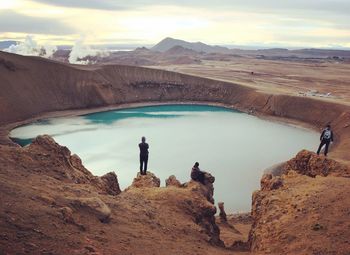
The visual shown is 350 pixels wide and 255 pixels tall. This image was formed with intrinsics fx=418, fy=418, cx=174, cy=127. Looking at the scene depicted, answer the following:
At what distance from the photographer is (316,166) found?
16078 millimetres

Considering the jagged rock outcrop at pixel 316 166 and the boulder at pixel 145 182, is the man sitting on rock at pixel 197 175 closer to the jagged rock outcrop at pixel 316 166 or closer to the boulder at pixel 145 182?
the boulder at pixel 145 182

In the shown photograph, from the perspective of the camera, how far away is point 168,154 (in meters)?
31.5

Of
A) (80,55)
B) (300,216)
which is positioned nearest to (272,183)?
(300,216)

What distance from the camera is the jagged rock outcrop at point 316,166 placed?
15.4 metres

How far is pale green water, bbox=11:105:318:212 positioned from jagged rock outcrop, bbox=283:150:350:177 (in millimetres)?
5239

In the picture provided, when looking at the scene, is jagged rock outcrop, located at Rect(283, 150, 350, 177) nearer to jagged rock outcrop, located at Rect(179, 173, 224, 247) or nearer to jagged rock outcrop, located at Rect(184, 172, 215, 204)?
jagged rock outcrop, located at Rect(184, 172, 215, 204)

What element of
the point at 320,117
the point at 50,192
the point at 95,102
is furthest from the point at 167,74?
the point at 50,192

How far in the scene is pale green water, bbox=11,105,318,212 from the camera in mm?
26141

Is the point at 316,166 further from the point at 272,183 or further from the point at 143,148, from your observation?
the point at 143,148

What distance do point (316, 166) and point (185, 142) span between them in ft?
68.7

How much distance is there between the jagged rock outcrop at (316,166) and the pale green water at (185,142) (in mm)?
5239

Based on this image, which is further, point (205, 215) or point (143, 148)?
point (143, 148)

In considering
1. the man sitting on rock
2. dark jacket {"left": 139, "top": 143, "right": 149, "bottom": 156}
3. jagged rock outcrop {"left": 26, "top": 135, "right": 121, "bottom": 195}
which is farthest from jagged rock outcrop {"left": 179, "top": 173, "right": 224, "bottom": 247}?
jagged rock outcrop {"left": 26, "top": 135, "right": 121, "bottom": 195}

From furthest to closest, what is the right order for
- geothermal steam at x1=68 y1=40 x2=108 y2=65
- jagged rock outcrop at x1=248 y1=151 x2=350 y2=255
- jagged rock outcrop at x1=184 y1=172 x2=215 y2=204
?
geothermal steam at x1=68 y1=40 x2=108 y2=65 < jagged rock outcrop at x1=184 y1=172 x2=215 y2=204 < jagged rock outcrop at x1=248 y1=151 x2=350 y2=255
